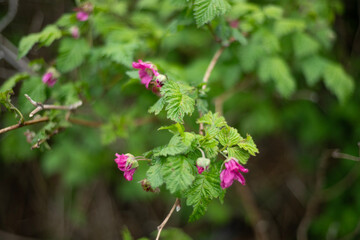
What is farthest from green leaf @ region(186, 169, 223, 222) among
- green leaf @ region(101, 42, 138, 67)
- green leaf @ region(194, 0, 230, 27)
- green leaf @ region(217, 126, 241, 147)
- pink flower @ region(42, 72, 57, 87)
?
pink flower @ region(42, 72, 57, 87)

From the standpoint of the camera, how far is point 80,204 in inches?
138

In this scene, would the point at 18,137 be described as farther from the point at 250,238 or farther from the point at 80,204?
the point at 250,238

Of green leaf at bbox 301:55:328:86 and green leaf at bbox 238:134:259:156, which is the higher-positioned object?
green leaf at bbox 238:134:259:156

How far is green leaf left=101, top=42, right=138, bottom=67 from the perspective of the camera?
4.90 ft

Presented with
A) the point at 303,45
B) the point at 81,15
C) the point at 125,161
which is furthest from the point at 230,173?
the point at 303,45

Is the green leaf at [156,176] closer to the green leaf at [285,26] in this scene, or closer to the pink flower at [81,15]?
the pink flower at [81,15]

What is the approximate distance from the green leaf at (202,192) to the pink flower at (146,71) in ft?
1.57

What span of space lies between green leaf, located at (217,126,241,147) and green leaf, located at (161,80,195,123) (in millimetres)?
136

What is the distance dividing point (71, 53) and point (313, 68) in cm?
155

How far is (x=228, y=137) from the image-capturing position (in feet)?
→ 3.50

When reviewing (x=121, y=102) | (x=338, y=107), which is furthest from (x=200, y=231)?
(x=338, y=107)

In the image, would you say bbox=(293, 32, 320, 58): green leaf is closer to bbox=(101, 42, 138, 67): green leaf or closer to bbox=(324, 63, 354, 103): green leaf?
bbox=(324, 63, 354, 103): green leaf

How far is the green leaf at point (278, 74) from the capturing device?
1.85 meters

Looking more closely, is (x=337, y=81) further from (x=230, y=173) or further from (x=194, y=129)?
(x=230, y=173)
